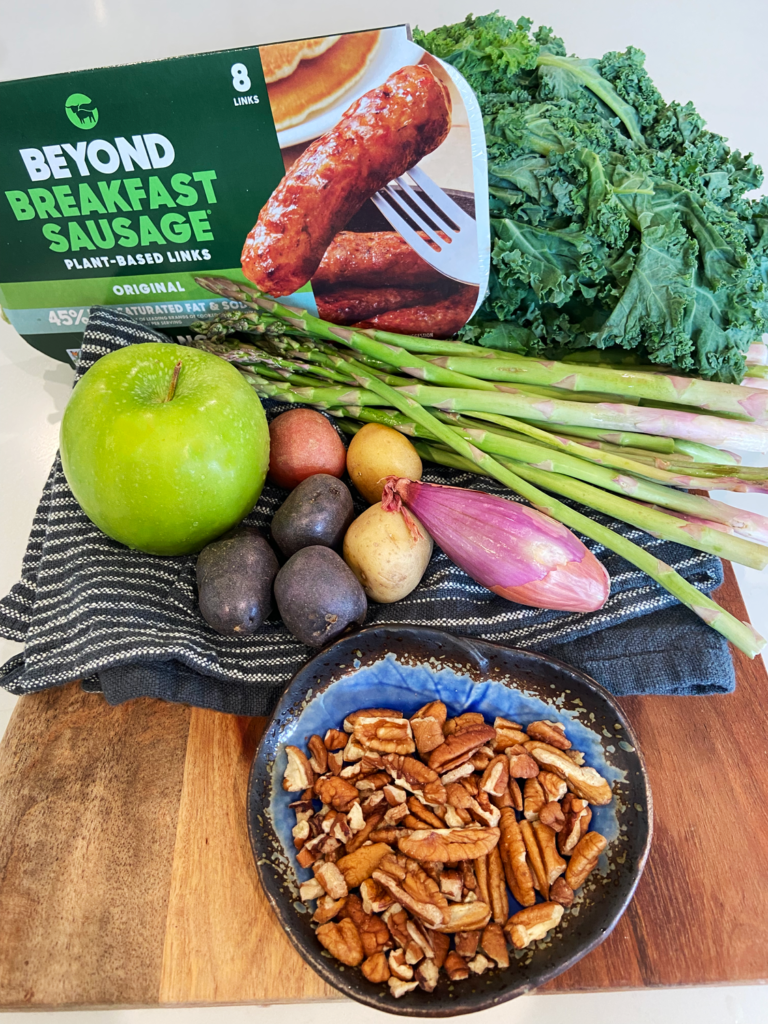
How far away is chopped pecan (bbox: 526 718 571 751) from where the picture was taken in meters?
0.64

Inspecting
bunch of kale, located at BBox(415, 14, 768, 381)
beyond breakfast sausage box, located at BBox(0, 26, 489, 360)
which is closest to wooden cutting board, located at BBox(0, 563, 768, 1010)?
bunch of kale, located at BBox(415, 14, 768, 381)

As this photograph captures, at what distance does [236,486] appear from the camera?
0.72 metres

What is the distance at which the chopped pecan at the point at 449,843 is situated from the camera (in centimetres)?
57

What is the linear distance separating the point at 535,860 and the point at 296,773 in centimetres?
22

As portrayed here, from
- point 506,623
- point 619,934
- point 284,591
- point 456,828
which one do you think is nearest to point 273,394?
point 284,591

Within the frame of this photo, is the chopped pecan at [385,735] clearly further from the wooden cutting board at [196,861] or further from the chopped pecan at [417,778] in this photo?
the wooden cutting board at [196,861]

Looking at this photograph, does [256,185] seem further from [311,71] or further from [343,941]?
[343,941]

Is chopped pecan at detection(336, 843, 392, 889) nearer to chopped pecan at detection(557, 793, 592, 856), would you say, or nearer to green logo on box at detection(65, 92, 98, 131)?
chopped pecan at detection(557, 793, 592, 856)

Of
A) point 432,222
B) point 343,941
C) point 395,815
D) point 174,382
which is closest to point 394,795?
point 395,815

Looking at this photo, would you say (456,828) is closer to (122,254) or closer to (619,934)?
(619,934)

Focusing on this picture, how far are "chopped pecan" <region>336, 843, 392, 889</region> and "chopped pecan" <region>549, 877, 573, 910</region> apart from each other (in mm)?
136

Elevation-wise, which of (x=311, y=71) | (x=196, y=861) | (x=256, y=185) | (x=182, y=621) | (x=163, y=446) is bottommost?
(x=196, y=861)

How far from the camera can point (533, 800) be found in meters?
0.61

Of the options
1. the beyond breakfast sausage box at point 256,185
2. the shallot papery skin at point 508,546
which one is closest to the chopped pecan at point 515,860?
the shallot papery skin at point 508,546
